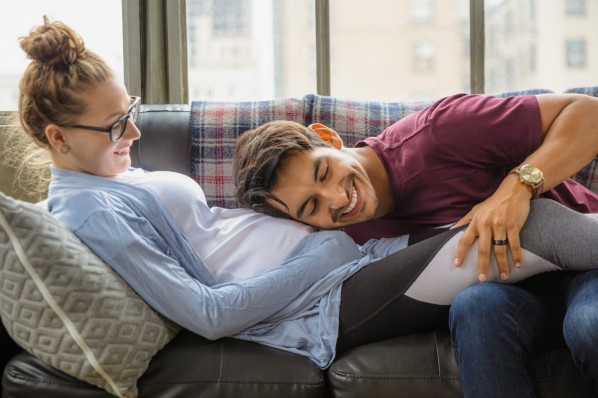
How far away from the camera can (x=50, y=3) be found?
8.41ft

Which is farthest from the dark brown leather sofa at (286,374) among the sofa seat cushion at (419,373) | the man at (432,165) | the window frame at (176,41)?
the window frame at (176,41)

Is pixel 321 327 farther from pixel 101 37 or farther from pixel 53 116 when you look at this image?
pixel 101 37

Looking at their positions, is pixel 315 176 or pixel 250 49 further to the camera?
pixel 250 49

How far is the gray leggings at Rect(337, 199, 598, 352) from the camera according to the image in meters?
1.31

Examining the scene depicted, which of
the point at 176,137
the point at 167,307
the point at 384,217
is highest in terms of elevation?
the point at 176,137

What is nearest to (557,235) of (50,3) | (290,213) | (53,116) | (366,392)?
Result: (366,392)

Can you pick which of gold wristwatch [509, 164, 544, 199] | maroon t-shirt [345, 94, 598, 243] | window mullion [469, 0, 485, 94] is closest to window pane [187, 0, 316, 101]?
window mullion [469, 0, 485, 94]

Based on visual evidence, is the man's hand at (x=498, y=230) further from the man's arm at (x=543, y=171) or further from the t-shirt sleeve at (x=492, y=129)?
the t-shirt sleeve at (x=492, y=129)

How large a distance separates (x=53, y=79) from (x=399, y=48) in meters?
1.47

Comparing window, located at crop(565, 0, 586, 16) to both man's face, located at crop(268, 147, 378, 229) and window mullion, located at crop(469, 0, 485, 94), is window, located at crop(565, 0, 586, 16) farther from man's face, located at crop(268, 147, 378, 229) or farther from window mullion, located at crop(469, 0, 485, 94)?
man's face, located at crop(268, 147, 378, 229)

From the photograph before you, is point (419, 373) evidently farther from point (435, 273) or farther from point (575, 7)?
point (575, 7)

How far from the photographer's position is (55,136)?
4.91 ft

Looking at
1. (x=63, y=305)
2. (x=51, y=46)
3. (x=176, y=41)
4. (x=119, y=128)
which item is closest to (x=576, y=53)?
(x=176, y=41)

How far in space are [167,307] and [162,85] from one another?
136 cm
